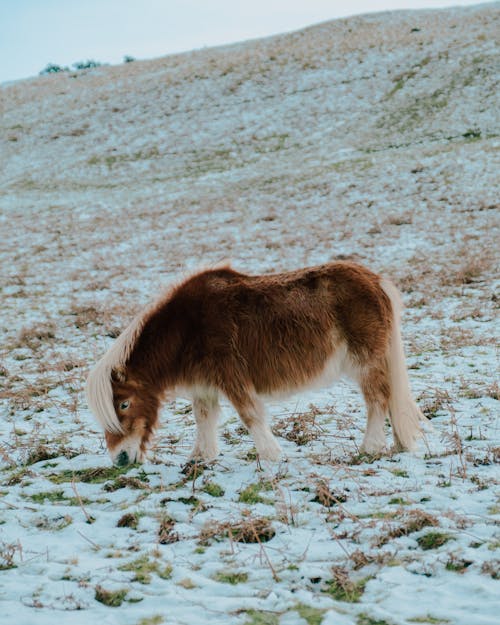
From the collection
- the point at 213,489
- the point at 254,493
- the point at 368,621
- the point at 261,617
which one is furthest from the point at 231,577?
the point at 213,489

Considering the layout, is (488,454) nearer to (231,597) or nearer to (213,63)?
(231,597)

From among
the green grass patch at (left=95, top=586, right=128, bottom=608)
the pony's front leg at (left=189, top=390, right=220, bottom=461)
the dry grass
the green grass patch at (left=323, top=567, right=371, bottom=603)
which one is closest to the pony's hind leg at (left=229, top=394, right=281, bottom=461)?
the pony's front leg at (left=189, top=390, right=220, bottom=461)

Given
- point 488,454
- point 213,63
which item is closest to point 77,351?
point 488,454

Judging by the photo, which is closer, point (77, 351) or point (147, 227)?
point (77, 351)

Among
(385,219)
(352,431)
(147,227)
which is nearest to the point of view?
(352,431)

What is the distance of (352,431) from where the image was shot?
5809 millimetres

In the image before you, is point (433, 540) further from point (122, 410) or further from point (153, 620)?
point (122, 410)

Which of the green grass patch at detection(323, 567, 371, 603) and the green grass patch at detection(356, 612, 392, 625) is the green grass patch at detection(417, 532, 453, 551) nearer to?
the green grass patch at detection(323, 567, 371, 603)

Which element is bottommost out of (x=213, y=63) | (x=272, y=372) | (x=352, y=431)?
(x=352, y=431)

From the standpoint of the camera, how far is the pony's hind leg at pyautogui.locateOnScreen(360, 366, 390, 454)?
17.0 feet

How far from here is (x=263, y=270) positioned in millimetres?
13992

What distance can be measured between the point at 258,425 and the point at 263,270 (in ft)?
29.6

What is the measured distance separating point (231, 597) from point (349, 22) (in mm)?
41898

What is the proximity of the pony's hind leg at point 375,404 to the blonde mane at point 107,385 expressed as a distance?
2.04 m
